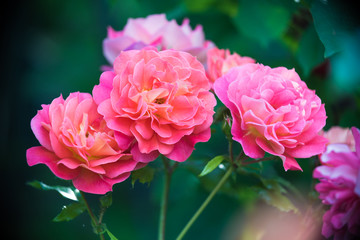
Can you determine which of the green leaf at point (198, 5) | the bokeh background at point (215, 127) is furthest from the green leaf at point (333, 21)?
the green leaf at point (198, 5)

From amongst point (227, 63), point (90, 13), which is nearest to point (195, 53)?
point (227, 63)

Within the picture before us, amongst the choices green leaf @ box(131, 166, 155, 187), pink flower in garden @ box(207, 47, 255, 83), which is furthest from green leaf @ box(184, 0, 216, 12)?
green leaf @ box(131, 166, 155, 187)

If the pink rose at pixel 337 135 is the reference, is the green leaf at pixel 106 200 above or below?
above

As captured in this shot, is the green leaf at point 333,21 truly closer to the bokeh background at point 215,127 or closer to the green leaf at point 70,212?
the bokeh background at point 215,127

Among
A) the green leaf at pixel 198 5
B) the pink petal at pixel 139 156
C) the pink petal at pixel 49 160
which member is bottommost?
the pink petal at pixel 139 156

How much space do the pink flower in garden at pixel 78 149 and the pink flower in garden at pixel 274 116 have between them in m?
0.11

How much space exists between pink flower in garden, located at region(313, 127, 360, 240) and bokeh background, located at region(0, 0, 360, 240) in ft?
0.32

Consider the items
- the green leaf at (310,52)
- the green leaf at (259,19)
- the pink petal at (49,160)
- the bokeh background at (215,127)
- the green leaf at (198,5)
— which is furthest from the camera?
the green leaf at (198,5)

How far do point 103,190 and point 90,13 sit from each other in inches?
35.7

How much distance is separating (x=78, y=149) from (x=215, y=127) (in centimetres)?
28

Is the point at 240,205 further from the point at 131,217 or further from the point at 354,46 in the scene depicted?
the point at 354,46

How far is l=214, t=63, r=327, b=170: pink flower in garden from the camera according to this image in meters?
0.35

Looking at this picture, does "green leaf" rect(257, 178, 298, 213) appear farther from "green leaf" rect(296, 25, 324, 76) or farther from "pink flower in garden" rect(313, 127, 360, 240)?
"green leaf" rect(296, 25, 324, 76)

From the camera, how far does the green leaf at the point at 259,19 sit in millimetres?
693
